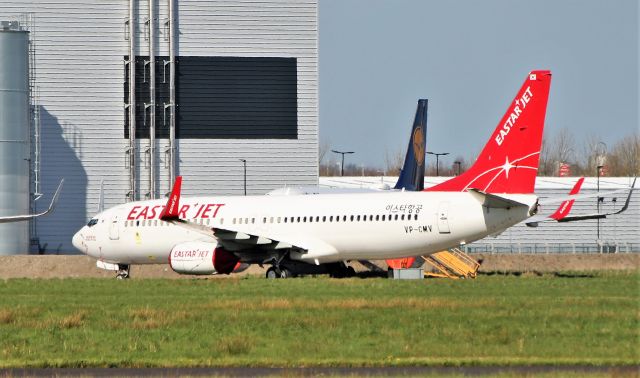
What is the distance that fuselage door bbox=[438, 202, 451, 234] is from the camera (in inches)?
1774

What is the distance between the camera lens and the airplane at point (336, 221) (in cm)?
4422

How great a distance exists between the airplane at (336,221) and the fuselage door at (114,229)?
0.13 ft

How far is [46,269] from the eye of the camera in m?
62.3

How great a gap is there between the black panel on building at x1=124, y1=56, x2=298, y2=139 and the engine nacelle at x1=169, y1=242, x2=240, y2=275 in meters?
27.8

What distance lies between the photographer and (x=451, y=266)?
181ft

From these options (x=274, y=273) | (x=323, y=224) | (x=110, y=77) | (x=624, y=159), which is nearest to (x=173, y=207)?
(x=274, y=273)

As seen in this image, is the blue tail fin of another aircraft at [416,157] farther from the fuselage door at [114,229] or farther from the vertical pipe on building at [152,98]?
the vertical pipe on building at [152,98]

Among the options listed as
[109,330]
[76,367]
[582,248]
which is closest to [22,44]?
[582,248]

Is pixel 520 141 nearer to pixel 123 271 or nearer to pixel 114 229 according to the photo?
pixel 114 229

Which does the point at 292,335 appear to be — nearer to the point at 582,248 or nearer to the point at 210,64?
the point at 210,64

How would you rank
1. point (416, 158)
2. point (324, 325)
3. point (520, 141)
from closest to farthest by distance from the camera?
point (324, 325) → point (520, 141) → point (416, 158)

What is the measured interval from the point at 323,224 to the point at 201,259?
466 centimetres

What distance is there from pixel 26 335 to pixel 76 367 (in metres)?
5.51

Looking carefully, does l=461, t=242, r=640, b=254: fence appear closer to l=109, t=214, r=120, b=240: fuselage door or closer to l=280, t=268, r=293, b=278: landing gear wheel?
l=109, t=214, r=120, b=240: fuselage door
